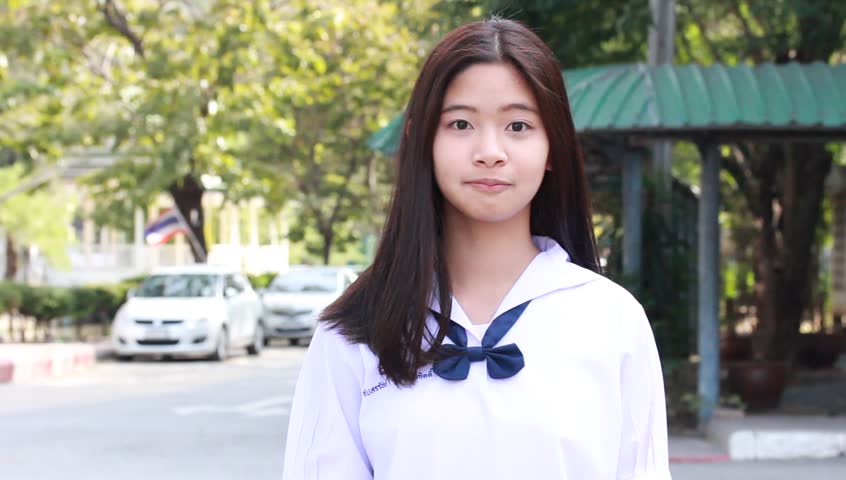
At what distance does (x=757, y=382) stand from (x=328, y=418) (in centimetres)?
1057

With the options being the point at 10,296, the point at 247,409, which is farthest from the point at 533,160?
the point at 10,296

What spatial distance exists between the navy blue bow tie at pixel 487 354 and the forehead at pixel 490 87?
364 mm

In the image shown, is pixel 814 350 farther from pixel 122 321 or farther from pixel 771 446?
pixel 122 321

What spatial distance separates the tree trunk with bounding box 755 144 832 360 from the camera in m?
16.6

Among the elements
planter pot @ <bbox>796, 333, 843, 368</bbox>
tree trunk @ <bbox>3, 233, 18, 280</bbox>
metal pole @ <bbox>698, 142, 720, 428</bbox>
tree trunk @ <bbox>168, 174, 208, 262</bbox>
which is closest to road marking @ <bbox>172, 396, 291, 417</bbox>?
metal pole @ <bbox>698, 142, 720, 428</bbox>

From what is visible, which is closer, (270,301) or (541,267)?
(541,267)

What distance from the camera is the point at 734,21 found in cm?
1977

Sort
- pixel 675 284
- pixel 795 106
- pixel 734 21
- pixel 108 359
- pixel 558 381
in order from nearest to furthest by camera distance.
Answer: pixel 558 381 < pixel 795 106 < pixel 675 284 < pixel 734 21 < pixel 108 359

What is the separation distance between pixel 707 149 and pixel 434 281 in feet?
31.9

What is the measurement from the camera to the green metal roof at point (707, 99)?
10430 mm

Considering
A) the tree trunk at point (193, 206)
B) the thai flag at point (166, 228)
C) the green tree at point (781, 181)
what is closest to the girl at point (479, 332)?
the green tree at point (781, 181)

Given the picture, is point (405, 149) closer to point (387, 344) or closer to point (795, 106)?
point (387, 344)

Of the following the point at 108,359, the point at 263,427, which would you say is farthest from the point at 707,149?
Result: the point at 108,359

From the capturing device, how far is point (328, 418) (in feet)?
7.68
